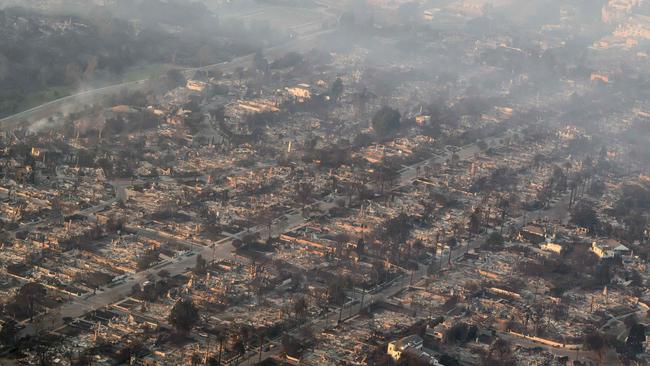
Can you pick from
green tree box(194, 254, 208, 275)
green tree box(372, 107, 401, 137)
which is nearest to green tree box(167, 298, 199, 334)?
green tree box(194, 254, 208, 275)

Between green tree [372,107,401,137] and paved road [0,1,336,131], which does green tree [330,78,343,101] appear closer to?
green tree [372,107,401,137]

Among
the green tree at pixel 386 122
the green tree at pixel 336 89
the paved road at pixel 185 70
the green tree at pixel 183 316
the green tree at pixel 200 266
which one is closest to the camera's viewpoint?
the green tree at pixel 183 316

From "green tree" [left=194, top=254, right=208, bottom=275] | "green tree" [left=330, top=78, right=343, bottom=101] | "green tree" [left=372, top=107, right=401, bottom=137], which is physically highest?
"green tree" [left=194, top=254, right=208, bottom=275]

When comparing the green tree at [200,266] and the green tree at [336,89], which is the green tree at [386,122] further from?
the green tree at [200,266]

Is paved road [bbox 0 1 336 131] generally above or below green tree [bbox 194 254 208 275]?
below

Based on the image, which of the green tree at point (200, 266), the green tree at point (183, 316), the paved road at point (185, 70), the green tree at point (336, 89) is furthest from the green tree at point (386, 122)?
the green tree at point (183, 316)

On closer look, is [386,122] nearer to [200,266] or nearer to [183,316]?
[200,266]

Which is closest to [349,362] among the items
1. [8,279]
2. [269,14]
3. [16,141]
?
[8,279]

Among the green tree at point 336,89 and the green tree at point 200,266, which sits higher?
the green tree at point 200,266

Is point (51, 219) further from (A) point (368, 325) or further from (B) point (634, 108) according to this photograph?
(B) point (634, 108)

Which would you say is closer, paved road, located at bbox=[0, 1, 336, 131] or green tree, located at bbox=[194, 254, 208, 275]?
green tree, located at bbox=[194, 254, 208, 275]
